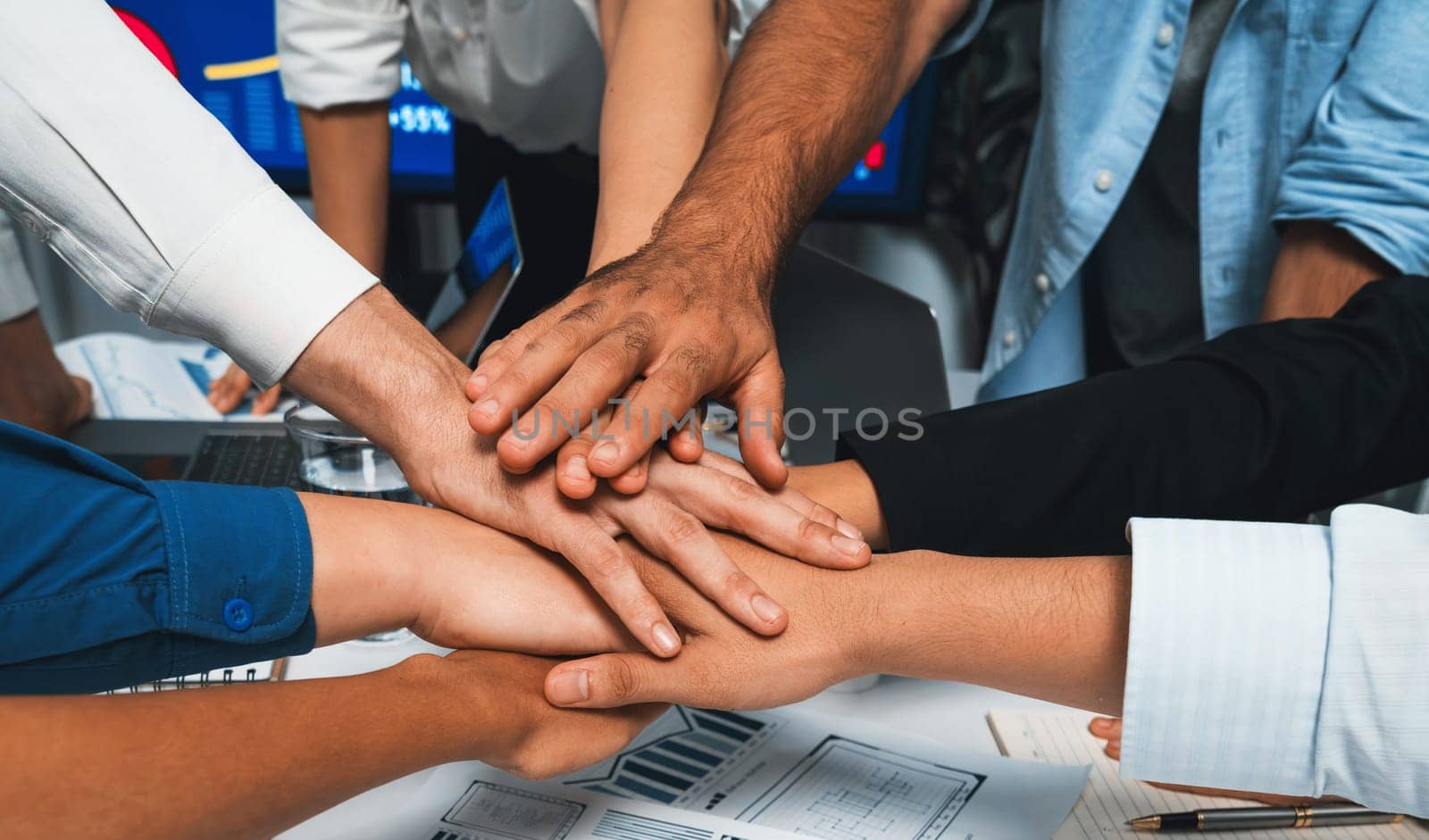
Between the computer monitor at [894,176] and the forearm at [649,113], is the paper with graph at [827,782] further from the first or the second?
the computer monitor at [894,176]

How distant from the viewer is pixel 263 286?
70 cm

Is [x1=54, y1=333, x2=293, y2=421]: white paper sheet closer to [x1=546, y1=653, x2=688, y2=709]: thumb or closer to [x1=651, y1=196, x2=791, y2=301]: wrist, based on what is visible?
[x1=651, y1=196, x2=791, y2=301]: wrist

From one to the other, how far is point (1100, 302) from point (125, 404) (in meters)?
1.18

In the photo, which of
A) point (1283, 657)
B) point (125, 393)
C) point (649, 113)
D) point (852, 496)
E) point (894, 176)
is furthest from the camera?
point (894, 176)

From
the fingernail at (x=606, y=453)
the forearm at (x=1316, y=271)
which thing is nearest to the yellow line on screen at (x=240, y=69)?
the fingernail at (x=606, y=453)

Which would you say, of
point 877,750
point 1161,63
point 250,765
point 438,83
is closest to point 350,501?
point 250,765

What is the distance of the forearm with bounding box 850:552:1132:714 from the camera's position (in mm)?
615

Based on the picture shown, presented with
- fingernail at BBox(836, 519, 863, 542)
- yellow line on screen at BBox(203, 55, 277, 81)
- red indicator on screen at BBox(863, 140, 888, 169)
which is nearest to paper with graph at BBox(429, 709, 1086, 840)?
fingernail at BBox(836, 519, 863, 542)

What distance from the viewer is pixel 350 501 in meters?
0.68

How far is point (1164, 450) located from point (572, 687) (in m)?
0.47

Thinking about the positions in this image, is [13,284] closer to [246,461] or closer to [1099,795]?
[246,461]

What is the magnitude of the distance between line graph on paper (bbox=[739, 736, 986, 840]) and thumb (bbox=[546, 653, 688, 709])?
85mm

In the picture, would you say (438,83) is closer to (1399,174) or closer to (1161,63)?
(1161,63)

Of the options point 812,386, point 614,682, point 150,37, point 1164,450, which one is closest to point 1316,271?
point 1164,450
